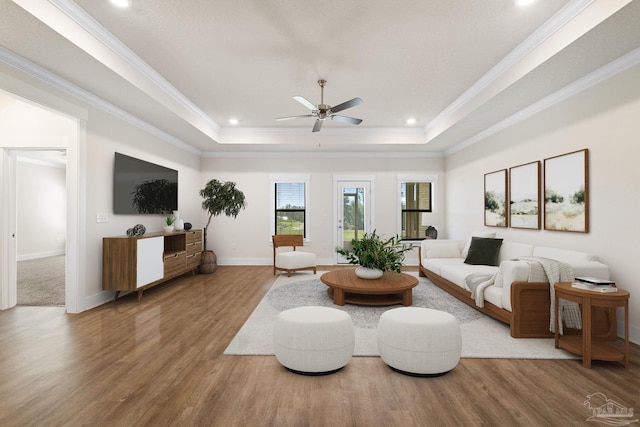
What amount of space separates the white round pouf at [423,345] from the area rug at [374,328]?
42 centimetres

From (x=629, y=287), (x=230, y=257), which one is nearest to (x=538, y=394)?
(x=629, y=287)

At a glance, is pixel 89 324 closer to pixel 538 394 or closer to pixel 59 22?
pixel 59 22

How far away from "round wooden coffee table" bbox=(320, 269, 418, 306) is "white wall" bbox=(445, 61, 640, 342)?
201cm

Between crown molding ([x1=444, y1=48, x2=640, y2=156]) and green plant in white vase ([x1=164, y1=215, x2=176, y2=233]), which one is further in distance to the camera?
green plant in white vase ([x1=164, y1=215, x2=176, y2=233])

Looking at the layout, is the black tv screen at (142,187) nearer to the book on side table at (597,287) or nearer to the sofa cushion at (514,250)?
the book on side table at (597,287)

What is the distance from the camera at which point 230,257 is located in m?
7.48

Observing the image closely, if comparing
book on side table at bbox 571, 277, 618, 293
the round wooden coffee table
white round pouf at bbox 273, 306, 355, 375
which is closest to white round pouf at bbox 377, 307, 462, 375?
white round pouf at bbox 273, 306, 355, 375

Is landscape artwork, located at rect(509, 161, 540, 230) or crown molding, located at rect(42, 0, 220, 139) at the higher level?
crown molding, located at rect(42, 0, 220, 139)

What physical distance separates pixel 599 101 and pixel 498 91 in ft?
3.33

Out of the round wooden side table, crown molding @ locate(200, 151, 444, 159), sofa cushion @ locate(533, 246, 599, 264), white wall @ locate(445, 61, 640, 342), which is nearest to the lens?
the round wooden side table

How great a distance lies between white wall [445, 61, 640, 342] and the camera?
2.94 metres

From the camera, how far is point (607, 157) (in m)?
3.21

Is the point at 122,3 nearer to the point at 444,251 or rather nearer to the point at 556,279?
the point at 556,279

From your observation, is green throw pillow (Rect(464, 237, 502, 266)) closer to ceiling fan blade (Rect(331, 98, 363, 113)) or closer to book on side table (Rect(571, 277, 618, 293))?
book on side table (Rect(571, 277, 618, 293))
